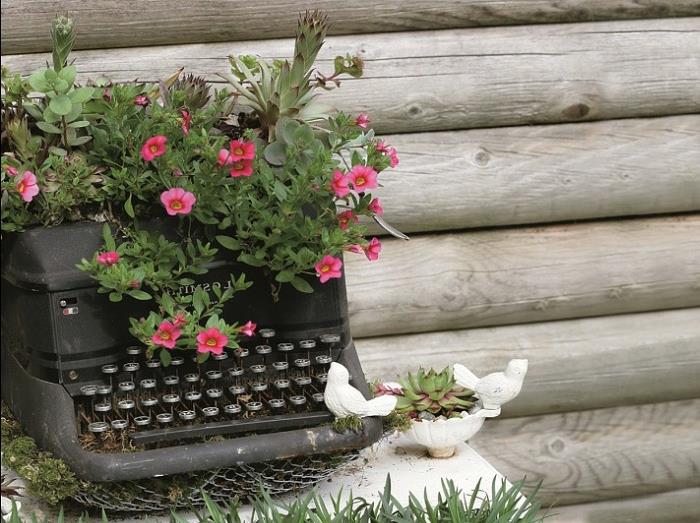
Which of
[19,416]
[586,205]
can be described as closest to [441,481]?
[19,416]

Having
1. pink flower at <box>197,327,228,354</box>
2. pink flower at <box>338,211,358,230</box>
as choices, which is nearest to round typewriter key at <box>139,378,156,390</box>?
pink flower at <box>197,327,228,354</box>

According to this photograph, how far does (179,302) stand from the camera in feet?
5.93

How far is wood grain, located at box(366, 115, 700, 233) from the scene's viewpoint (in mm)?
2598

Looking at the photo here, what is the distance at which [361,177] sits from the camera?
1838 millimetres

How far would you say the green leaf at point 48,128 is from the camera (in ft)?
5.90

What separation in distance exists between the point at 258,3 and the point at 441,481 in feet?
3.99

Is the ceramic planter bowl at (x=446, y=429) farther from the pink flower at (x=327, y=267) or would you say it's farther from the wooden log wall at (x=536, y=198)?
the wooden log wall at (x=536, y=198)

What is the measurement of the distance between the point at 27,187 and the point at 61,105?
0.50ft

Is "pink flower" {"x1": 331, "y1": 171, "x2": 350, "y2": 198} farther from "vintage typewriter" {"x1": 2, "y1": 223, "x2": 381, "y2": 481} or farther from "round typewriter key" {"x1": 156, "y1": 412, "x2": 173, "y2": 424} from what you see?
"round typewriter key" {"x1": 156, "y1": 412, "x2": 173, "y2": 424}

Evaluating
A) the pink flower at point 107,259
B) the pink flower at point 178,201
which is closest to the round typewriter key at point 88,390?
the pink flower at point 107,259

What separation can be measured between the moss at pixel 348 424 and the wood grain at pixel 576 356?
33.3 inches

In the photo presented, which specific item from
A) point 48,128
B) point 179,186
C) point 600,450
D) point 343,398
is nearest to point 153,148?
point 179,186

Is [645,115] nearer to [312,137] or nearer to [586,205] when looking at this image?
[586,205]

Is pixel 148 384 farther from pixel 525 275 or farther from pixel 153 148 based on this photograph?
pixel 525 275
